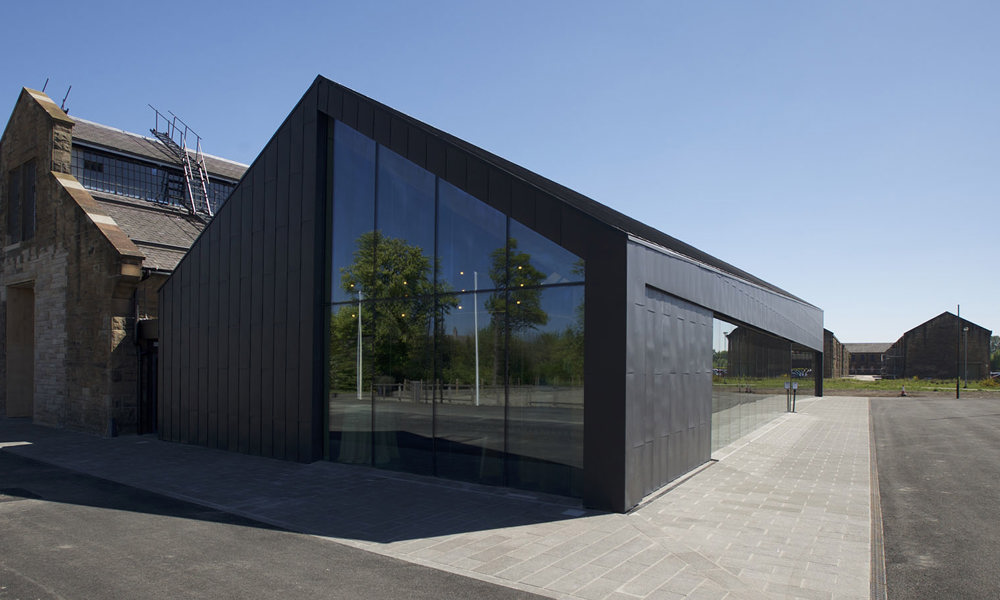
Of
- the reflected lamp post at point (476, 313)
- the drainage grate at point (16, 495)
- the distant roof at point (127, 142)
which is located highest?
the distant roof at point (127, 142)

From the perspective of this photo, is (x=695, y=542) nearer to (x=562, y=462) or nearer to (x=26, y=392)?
(x=562, y=462)

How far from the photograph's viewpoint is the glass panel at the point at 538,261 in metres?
9.77

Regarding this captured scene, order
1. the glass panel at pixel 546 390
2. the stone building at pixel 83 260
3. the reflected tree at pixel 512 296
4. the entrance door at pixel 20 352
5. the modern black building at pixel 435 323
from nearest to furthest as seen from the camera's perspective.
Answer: the modern black building at pixel 435 323 → the glass panel at pixel 546 390 → the reflected tree at pixel 512 296 → the stone building at pixel 83 260 → the entrance door at pixel 20 352

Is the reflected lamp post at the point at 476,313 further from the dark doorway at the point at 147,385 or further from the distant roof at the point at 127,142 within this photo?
the distant roof at the point at 127,142

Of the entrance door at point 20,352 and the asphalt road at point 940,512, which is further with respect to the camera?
the entrance door at point 20,352

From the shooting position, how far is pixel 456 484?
11.0m

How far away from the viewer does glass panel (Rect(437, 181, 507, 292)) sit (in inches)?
420

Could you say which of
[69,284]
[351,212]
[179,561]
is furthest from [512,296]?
[69,284]

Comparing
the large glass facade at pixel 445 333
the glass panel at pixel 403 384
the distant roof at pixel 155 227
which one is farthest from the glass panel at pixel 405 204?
the distant roof at pixel 155 227

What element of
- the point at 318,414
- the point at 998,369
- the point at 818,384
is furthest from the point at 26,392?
the point at 998,369

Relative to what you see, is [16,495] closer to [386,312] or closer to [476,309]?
[386,312]

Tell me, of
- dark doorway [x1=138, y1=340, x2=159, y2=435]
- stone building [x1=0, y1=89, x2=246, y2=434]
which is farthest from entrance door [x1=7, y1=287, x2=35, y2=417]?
dark doorway [x1=138, y1=340, x2=159, y2=435]

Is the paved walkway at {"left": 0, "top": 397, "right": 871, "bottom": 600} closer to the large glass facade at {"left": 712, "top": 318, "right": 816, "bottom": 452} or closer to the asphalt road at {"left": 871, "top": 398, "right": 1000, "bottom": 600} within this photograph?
the asphalt road at {"left": 871, "top": 398, "right": 1000, "bottom": 600}

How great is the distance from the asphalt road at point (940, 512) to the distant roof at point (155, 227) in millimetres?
20353
